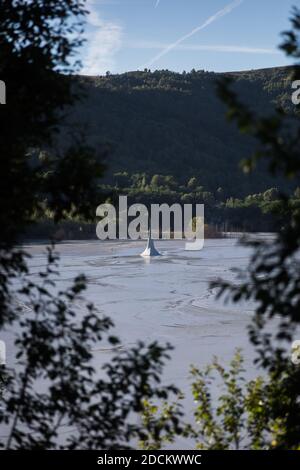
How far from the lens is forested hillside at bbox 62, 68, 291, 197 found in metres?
86.8

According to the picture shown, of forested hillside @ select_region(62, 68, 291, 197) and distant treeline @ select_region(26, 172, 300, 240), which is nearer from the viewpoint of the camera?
distant treeline @ select_region(26, 172, 300, 240)

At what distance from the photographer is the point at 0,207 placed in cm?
277

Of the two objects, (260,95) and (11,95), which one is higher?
(260,95)

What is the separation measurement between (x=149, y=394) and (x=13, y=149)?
1209 millimetres

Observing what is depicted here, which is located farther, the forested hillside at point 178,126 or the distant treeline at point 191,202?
the forested hillside at point 178,126

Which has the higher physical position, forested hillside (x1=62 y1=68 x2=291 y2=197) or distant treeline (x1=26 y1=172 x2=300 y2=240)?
forested hillside (x1=62 y1=68 x2=291 y2=197)

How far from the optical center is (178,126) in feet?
337

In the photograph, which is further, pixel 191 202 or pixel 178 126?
pixel 178 126

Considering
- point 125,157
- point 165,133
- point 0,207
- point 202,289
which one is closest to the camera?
point 0,207

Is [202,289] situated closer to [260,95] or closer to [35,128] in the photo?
[35,128]

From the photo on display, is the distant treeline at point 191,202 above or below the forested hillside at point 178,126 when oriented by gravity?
below

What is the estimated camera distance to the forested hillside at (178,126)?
3415 inches
